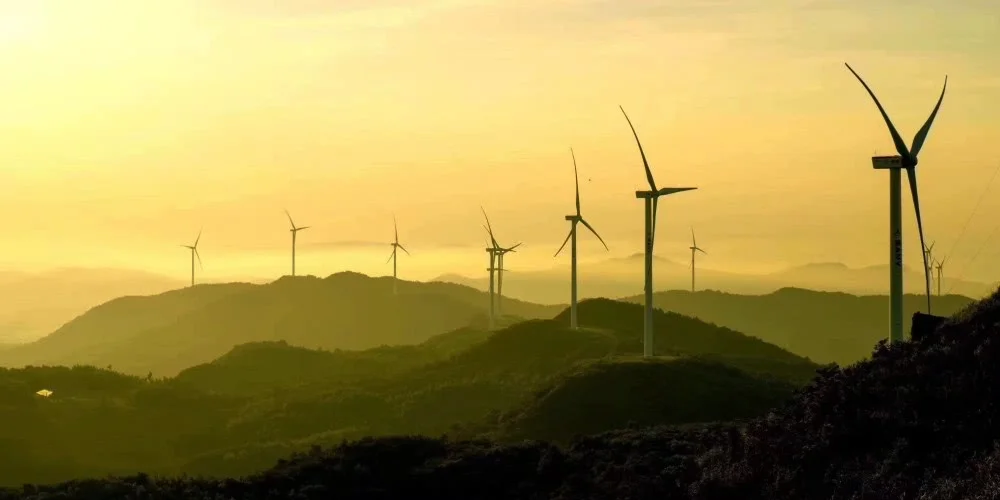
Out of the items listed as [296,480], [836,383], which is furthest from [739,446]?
[296,480]

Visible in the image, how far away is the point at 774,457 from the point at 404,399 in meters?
82.9

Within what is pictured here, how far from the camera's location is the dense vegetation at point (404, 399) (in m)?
105

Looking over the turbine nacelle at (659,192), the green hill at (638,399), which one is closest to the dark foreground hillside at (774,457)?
the green hill at (638,399)

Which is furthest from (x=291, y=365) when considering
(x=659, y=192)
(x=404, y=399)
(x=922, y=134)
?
(x=922, y=134)

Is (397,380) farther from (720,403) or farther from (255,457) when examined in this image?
(720,403)

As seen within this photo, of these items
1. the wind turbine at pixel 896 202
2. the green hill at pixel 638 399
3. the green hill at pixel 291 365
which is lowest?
the green hill at pixel 291 365

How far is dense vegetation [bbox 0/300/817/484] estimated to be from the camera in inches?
4139

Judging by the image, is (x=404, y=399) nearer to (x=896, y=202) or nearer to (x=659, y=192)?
(x=659, y=192)

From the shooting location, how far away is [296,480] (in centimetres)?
7206

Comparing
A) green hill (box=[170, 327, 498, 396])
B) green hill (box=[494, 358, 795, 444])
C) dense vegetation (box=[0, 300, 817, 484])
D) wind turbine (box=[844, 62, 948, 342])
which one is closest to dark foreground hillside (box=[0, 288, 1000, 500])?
wind turbine (box=[844, 62, 948, 342])

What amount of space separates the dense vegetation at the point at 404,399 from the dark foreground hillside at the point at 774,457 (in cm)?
2611

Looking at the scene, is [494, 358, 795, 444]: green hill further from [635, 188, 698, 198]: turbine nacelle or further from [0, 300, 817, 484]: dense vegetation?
[635, 188, 698, 198]: turbine nacelle

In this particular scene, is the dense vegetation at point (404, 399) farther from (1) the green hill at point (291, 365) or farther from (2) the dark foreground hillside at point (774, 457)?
(2) the dark foreground hillside at point (774, 457)

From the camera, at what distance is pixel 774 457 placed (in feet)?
181
